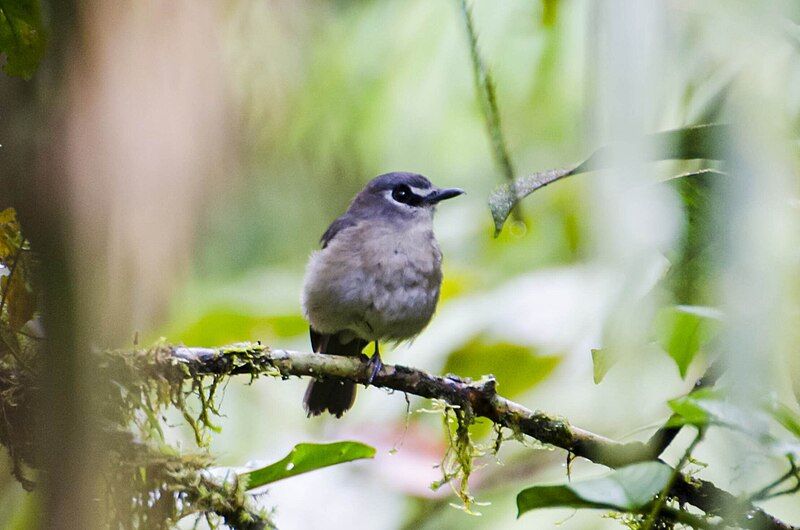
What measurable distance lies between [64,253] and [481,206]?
5205 millimetres

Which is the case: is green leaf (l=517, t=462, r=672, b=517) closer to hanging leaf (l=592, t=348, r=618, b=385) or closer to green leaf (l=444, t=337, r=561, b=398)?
hanging leaf (l=592, t=348, r=618, b=385)

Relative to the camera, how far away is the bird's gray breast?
356 cm

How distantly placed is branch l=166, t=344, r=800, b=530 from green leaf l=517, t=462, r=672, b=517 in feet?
1.06

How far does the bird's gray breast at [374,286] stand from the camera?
3557 millimetres

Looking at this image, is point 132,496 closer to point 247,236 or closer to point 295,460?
point 295,460

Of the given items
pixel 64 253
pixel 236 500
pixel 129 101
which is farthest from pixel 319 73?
pixel 64 253

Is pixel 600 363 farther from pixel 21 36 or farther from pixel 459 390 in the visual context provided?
pixel 21 36

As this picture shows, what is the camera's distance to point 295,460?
1.87 m

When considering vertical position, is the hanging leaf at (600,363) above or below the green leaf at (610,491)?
above

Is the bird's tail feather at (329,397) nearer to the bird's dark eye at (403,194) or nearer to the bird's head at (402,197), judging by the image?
the bird's head at (402,197)

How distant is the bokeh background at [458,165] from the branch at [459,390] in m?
0.08

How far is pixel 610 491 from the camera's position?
1.37 m

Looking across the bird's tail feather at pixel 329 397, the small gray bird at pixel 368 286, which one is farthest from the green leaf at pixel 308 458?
the bird's tail feather at pixel 329 397

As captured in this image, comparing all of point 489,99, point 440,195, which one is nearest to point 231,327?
point 440,195
